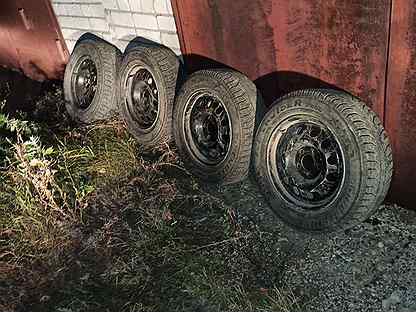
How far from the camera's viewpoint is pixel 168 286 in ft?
9.46

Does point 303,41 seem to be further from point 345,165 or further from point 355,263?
point 355,263

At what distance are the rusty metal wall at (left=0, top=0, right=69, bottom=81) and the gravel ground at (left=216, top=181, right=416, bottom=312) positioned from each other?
4.16 metres

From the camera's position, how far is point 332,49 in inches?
116

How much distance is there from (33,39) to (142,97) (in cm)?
285

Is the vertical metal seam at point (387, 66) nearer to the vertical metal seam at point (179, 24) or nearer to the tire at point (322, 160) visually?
the tire at point (322, 160)

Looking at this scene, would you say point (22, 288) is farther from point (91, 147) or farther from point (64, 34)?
point (64, 34)

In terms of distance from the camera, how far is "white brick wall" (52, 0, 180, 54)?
4.22 metres

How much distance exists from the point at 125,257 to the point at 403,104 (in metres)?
2.18

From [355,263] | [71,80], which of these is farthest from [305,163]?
[71,80]

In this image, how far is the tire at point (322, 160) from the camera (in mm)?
2717

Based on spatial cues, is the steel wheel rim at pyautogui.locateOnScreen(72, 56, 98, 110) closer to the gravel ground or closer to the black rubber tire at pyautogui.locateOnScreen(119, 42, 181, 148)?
the black rubber tire at pyautogui.locateOnScreen(119, 42, 181, 148)

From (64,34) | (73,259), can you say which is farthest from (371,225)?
(64,34)

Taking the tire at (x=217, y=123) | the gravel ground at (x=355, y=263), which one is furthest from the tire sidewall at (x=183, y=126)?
the gravel ground at (x=355, y=263)

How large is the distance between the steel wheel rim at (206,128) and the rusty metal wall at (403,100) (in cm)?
132
